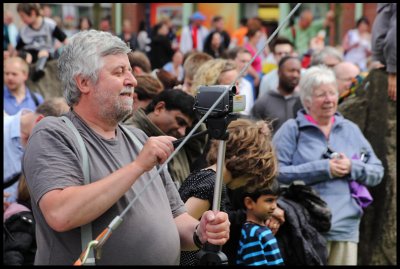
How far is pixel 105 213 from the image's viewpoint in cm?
334

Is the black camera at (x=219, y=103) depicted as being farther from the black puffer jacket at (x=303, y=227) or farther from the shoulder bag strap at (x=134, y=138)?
the black puffer jacket at (x=303, y=227)

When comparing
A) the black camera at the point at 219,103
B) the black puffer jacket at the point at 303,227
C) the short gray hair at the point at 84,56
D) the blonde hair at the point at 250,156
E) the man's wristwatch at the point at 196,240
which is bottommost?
the black puffer jacket at the point at 303,227

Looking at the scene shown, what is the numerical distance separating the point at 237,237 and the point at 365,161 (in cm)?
197

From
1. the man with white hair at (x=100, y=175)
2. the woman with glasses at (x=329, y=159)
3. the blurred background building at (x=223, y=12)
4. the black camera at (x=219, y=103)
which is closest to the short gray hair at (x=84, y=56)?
the man with white hair at (x=100, y=175)

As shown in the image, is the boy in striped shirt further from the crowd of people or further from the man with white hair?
the man with white hair

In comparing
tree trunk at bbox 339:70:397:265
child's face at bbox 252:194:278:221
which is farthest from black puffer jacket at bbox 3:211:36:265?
tree trunk at bbox 339:70:397:265

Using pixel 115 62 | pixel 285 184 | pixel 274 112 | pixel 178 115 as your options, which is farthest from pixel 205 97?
pixel 274 112

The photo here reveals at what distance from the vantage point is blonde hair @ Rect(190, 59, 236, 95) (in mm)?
7094

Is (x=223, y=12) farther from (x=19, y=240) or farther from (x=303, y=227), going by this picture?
(x=19, y=240)

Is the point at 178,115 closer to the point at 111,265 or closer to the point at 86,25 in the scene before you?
the point at 111,265

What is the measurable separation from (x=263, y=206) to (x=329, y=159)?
1.44 metres

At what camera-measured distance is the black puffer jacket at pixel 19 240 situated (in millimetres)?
5359

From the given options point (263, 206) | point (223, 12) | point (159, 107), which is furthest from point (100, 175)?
point (223, 12)

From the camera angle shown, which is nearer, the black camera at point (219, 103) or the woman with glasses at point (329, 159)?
the black camera at point (219, 103)
